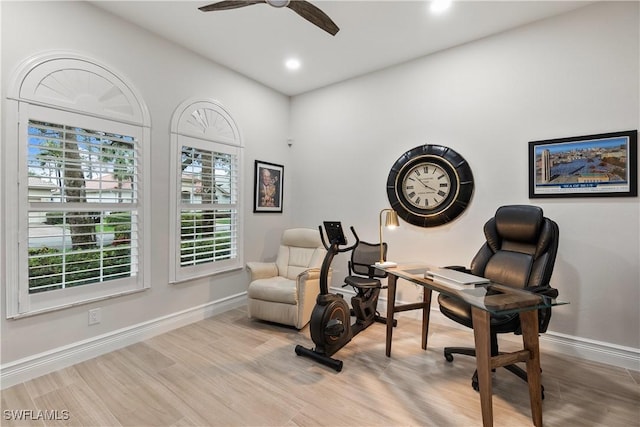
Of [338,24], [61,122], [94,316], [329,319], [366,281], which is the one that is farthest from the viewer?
[366,281]

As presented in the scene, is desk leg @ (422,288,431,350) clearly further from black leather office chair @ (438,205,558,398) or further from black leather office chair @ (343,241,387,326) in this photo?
black leather office chair @ (343,241,387,326)

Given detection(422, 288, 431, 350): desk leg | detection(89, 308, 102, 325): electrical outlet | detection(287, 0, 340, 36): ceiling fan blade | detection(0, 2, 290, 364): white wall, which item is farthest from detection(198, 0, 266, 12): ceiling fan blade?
detection(422, 288, 431, 350): desk leg

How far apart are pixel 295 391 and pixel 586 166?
3092 millimetres

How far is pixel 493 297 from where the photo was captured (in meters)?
1.79

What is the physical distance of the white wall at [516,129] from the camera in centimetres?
246

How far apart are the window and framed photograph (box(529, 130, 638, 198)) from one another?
3.34m

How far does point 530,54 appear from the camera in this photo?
9.23 feet

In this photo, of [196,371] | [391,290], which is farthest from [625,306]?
[196,371]

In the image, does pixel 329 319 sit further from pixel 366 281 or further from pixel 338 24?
pixel 338 24

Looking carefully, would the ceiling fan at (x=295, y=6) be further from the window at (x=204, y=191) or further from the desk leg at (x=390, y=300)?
the desk leg at (x=390, y=300)

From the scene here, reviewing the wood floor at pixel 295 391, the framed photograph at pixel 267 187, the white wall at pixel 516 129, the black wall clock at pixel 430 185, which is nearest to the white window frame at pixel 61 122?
the wood floor at pixel 295 391

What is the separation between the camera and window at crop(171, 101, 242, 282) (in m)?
3.20

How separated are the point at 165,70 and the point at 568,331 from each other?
474 cm

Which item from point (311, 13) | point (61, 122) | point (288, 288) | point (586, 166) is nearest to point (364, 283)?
point (288, 288)
